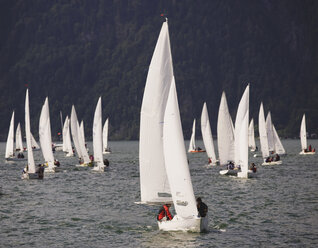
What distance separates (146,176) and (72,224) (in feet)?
A: 20.5

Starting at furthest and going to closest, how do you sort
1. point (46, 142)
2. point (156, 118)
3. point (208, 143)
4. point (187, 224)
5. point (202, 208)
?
point (208, 143)
point (46, 142)
point (156, 118)
point (202, 208)
point (187, 224)

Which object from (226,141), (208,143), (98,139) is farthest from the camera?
(208,143)

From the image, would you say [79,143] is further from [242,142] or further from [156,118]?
[156,118]

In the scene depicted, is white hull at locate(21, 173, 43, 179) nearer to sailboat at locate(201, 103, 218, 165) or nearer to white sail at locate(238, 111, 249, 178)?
white sail at locate(238, 111, 249, 178)

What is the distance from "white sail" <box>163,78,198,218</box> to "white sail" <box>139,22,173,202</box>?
962 mm

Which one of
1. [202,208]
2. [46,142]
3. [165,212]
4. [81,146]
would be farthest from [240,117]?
[202,208]

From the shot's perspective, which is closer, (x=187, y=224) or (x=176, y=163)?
(x=176, y=163)

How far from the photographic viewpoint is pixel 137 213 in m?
39.4

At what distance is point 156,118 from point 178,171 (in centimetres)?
308

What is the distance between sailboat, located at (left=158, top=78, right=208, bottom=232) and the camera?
99.6 ft

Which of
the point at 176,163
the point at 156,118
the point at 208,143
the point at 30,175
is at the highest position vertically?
the point at 156,118

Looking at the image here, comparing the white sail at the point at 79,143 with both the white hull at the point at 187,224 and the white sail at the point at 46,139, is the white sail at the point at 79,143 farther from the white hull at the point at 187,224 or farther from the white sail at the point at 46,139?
the white hull at the point at 187,224

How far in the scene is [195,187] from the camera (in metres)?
53.7

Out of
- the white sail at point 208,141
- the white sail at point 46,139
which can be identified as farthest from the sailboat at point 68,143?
the white sail at point 46,139
